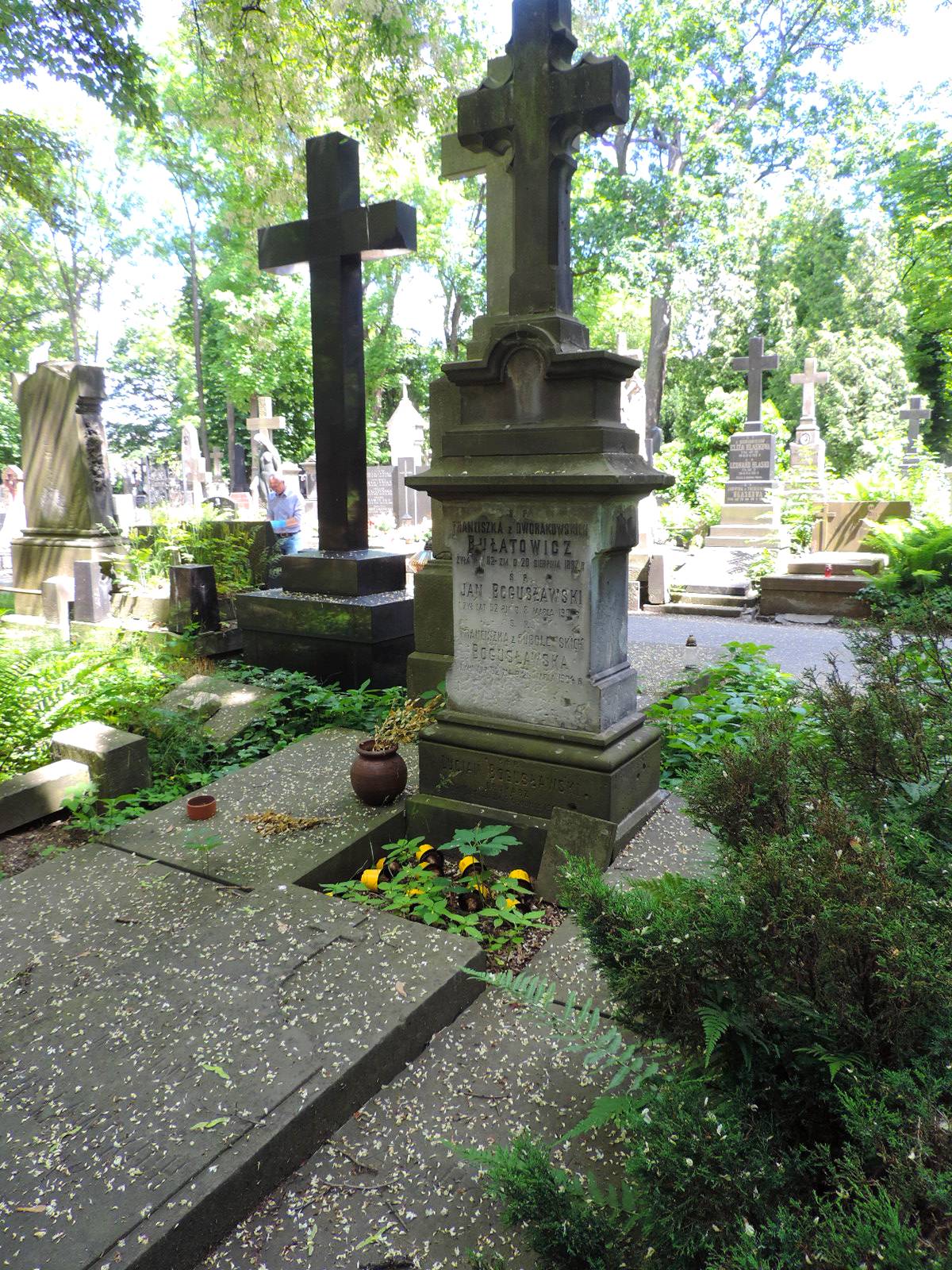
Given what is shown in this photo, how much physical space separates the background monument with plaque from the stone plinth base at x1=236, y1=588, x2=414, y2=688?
208cm

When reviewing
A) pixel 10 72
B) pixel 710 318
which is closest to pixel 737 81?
pixel 710 318

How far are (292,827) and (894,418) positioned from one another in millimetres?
29513

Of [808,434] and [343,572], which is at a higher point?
[808,434]

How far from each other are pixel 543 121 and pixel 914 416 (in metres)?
23.9

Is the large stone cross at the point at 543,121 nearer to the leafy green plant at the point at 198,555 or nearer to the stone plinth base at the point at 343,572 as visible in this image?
the stone plinth base at the point at 343,572

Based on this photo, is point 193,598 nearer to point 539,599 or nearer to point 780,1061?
point 539,599

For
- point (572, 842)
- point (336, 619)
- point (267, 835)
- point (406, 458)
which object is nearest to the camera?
point (572, 842)

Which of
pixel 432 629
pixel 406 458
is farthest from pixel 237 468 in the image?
pixel 432 629

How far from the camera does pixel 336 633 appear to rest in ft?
19.5

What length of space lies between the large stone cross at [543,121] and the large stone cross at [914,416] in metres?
23.4

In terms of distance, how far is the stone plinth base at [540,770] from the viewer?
3.50 metres

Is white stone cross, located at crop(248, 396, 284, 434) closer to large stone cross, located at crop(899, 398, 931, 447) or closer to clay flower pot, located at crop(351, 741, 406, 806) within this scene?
large stone cross, located at crop(899, 398, 931, 447)

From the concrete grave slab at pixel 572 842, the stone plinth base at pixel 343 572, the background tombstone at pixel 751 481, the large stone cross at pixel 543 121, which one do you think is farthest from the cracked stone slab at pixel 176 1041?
the background tombstone at pixel 751 481

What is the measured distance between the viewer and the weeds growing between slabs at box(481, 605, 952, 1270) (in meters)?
1.13
